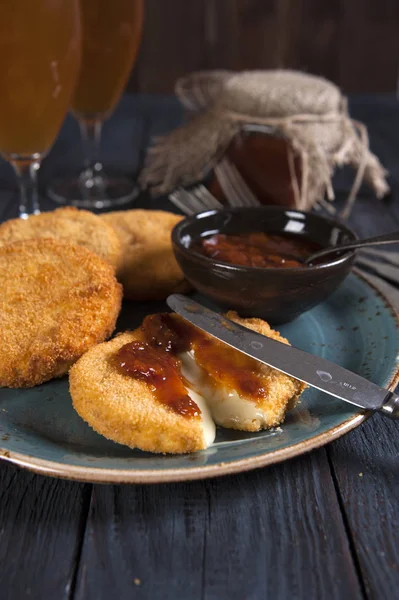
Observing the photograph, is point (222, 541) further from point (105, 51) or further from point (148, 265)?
point (105, 51)

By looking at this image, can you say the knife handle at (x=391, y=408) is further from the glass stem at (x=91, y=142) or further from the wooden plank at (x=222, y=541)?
the glass stem at (x=91, y=142)

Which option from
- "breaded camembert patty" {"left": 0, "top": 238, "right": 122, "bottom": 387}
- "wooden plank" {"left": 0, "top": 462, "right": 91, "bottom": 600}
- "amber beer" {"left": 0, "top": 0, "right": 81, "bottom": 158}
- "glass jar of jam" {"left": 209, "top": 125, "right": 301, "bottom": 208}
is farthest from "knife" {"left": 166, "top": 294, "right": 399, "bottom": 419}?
"glass jar of jam" {"left": 209, "top": 125, "right": 301, "bottom": 208}

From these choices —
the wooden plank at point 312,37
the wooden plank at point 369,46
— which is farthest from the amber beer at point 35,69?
the wooden plank at point 369,46

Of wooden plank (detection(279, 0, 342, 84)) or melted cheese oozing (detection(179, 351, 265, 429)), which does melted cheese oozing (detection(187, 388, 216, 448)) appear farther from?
wooden plank (detection(279, 0, 342, 84))

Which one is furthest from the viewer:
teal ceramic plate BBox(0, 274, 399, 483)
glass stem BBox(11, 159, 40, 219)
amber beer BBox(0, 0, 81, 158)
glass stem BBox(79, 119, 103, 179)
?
glass stem BBox(79, 119, 103, 179)

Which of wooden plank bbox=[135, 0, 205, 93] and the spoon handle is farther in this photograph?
wooden plank bbox=[135, 0, 205, 93]

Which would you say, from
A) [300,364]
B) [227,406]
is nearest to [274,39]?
[300,364]
